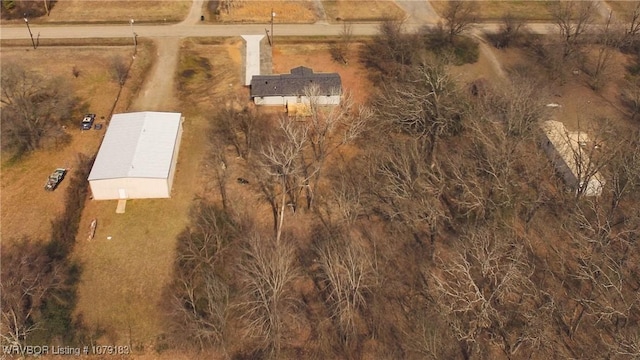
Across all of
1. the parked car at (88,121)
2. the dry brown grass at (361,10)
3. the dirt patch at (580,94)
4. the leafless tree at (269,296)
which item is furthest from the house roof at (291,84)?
the dirt patch at (580,94)

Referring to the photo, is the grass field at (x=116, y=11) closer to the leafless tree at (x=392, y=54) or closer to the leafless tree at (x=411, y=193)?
the leafless tree at (x=392, y=54)

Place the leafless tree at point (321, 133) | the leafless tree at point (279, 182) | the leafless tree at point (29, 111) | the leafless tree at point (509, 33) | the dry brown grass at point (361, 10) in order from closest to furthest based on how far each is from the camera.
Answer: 1. the leafless tree at point (321, 133)
2. the leafless tree at point (279, 182)
3. the leafless tree at point (29, 111)
4. the leafless tree at point (509, 33)
5. the dry brown grass at point (361, 10)

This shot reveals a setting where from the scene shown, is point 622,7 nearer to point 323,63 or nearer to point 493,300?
point 323,63

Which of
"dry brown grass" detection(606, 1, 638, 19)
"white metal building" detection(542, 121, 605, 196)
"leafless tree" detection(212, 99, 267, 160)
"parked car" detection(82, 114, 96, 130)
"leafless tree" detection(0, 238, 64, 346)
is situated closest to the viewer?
"leafless tree" detection(0, 238, 64, 346)

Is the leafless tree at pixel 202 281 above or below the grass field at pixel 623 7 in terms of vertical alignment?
below

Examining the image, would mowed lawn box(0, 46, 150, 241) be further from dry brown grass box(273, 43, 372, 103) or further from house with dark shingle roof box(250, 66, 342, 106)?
dry brown grass box(273, 43, 372, 103)

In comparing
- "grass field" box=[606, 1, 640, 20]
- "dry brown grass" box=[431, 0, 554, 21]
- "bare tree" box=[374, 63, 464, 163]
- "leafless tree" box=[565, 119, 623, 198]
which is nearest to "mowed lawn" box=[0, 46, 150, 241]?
"bare tree" box=[374, 63, 464, 163]
